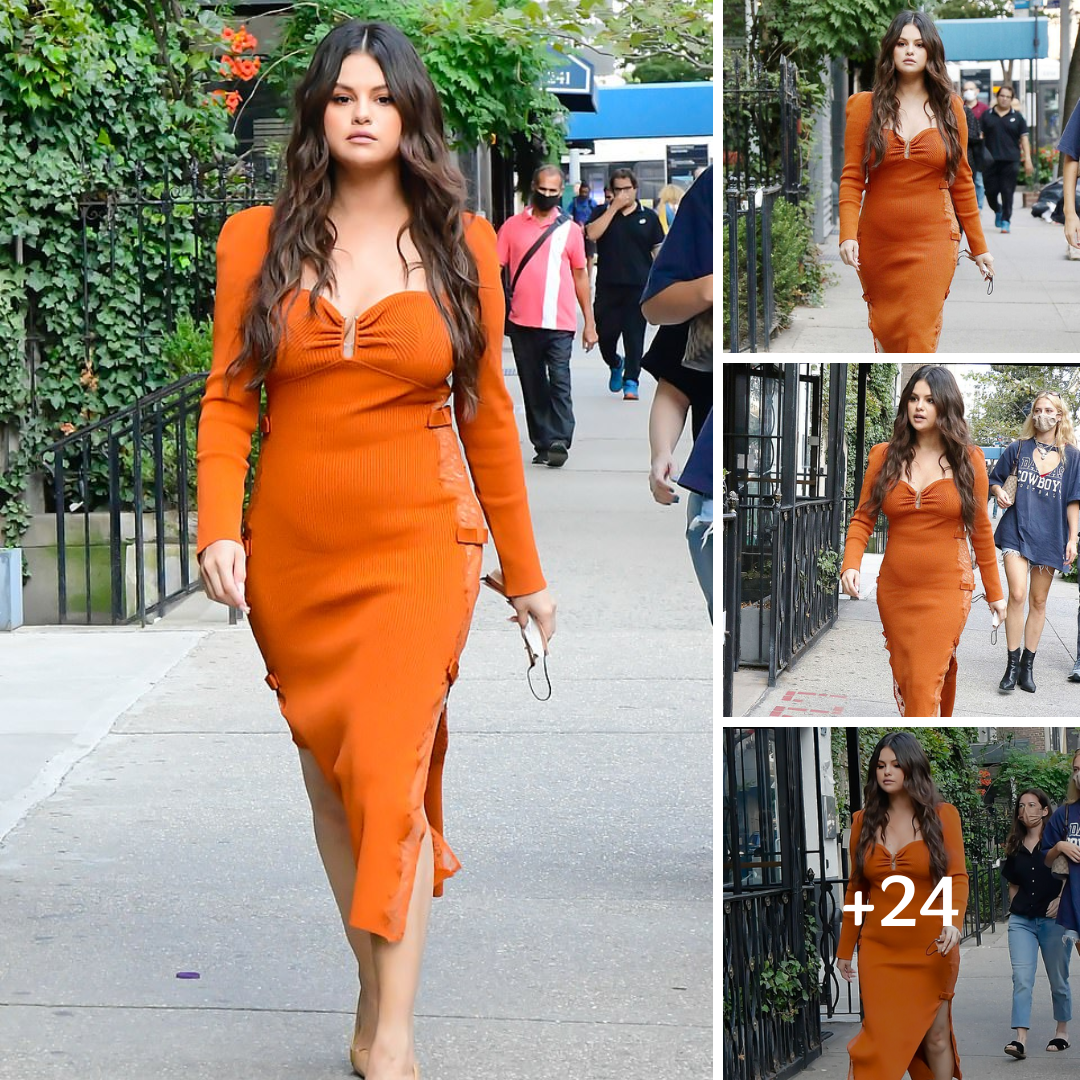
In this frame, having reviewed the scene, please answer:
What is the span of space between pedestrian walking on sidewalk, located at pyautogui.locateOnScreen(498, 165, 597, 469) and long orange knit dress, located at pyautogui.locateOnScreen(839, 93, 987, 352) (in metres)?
9.30

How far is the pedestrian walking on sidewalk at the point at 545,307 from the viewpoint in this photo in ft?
39.0

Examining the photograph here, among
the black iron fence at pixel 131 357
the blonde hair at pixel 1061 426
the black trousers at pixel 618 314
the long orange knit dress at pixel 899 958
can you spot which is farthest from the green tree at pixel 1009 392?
the black trousers at pixel 618 314

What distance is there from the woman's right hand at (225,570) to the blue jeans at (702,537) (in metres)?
1.13

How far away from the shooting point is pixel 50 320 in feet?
31.8

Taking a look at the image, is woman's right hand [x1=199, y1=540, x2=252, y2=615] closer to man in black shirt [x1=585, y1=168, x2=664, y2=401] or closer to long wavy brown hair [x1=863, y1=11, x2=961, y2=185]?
long wavy brown hair [x1=863, y1=11, x2=961, y2=185]

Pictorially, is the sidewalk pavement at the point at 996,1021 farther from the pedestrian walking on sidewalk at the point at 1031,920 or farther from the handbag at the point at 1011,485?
the handbag at the point at 1011,485

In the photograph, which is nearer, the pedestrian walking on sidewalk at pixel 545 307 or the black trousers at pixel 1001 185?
the black trousers at pixel 1001 185

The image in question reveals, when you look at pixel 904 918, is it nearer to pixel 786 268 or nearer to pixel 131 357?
pixel 786 268

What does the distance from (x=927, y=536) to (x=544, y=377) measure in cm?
973

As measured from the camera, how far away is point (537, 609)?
354 centimetres

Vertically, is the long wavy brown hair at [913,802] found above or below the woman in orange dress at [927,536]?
below

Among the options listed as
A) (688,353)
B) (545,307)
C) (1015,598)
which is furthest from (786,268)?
(545,307)

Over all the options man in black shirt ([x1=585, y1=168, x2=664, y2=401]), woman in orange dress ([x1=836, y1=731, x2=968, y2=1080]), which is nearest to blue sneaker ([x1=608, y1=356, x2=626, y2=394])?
man in black shirt ([x1=585, y1=168, x2=664, y2=401])

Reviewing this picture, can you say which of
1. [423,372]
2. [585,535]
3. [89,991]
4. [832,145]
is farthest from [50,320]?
[832,145]
